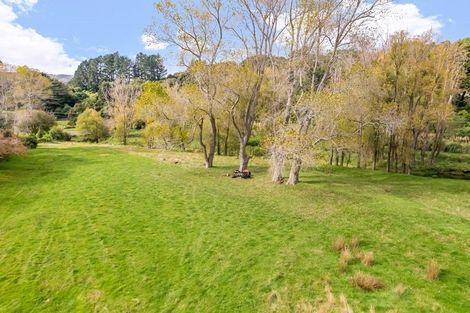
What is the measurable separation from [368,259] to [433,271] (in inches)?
76.7

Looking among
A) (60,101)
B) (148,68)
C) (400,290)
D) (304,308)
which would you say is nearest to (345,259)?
(400,290)

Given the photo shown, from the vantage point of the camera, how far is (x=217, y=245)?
531 inches

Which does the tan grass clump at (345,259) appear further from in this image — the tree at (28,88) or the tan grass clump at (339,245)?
the tree at (28,88)

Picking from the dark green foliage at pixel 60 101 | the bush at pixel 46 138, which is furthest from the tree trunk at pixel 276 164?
the dark green foliage at pixel 60 101

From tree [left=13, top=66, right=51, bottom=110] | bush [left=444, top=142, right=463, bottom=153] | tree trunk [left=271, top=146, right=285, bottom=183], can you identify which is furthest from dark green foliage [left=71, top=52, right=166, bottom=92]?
tree trunk [left=271, top=146, right=285, bottom=183]

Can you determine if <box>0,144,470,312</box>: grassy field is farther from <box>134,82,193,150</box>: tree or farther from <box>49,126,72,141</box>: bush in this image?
<box>49,126,72,141</box>: bush

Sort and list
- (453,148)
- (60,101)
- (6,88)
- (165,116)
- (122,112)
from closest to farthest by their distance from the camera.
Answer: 1. (165,116)
2. (453,148)
3. (122,112)
4. (6,88)
5. (60,101)

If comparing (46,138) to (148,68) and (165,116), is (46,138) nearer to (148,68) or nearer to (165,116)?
(165,116)

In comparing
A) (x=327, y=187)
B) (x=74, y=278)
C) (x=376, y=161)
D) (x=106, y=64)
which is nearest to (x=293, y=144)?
(x=327, y=187)

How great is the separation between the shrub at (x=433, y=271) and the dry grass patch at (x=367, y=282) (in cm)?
178

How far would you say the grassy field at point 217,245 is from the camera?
9961 mm

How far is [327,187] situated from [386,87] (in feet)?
52.1

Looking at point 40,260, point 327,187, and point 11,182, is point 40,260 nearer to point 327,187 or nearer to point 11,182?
point 11,182

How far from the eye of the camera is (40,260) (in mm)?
12109
